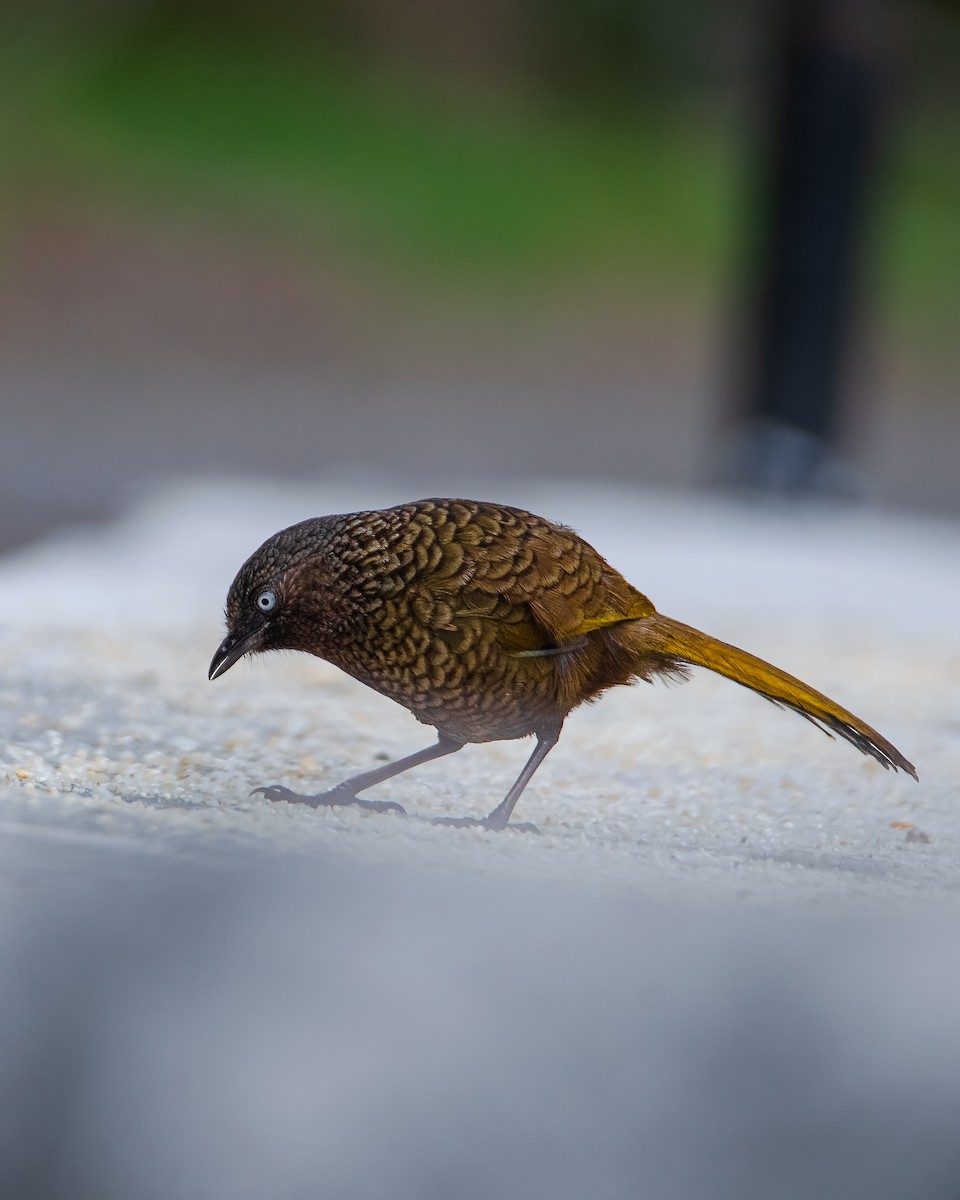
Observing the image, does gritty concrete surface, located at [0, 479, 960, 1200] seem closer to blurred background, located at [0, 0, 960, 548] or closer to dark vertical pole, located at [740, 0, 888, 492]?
dark vertical pole, located at [740, 0, 888, 492]

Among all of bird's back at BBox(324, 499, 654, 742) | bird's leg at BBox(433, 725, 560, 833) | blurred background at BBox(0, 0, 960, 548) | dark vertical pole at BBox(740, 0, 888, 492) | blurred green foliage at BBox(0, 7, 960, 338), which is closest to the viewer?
bird's leg at BBox(433, 725, 560, 833)

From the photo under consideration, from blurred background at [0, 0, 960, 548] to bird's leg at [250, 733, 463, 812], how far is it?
6672mm

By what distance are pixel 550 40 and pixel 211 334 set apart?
5469mm

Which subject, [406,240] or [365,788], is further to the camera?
[406,240]

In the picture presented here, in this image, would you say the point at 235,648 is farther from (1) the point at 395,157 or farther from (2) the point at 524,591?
(1) the point at 395,157

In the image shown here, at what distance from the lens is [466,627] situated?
6.08 feet

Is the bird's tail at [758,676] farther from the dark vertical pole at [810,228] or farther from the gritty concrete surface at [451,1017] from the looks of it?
the dark vertical pole at [810,228]

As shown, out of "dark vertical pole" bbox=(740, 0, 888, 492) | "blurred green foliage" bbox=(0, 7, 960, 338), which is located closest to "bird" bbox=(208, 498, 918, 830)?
"dark vertical pole" bbox=(740, 0, 888, 492)

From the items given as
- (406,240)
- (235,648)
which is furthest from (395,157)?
(235,648)

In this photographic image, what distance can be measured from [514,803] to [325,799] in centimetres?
22

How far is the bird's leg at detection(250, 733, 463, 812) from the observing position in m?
1.72

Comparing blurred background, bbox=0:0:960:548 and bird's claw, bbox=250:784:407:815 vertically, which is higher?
blurred background, bbox=0:0:960:548

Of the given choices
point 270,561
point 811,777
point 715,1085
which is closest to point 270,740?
point 270,561

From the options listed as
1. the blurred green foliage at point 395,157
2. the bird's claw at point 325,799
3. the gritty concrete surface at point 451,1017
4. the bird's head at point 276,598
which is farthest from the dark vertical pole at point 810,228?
the blurred green foliage at point 395,157
